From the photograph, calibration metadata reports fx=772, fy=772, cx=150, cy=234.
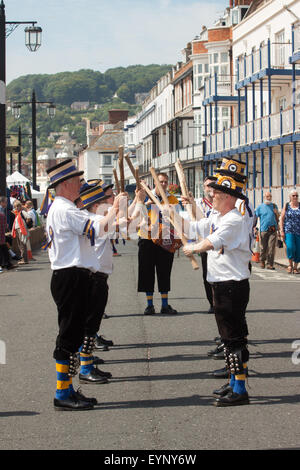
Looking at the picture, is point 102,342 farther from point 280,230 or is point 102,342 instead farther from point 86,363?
point 280,230

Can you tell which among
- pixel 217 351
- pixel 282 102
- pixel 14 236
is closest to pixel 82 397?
pixel 217 351

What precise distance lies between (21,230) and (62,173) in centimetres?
1463

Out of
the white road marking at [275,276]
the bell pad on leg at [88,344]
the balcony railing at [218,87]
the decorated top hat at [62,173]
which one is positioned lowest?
the bell pad on leg at [88,344]

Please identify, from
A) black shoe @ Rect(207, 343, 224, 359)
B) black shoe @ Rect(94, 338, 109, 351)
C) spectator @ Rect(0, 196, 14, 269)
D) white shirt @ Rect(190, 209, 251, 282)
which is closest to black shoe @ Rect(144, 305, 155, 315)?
black shoe @ Rect(94, 338, 109, 351)

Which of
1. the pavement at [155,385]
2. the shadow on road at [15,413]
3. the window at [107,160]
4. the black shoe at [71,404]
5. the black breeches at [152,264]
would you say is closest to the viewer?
the pavement at [155,385]

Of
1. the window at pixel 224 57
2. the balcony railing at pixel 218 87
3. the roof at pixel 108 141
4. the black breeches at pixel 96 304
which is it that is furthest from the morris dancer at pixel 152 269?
the roof at pixel 108 141

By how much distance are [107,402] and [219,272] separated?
4.62 ft

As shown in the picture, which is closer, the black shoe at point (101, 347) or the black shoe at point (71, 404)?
the black shoe at point (71, 404)

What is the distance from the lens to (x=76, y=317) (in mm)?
6133

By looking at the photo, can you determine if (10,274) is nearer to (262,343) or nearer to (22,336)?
(22,336)

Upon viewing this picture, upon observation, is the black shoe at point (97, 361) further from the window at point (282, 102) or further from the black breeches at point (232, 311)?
the window at point (282, 102)

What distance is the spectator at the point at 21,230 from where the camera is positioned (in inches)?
811

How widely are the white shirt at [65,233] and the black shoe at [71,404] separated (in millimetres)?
1050

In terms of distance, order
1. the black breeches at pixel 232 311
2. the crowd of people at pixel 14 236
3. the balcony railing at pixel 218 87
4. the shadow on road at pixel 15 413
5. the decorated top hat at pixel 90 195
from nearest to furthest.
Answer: the shadow on road at pixel 15 413 < the black breeches at pixel 232 311 < the decorated top hat at pixel 90 195 < the crowd of people at pixel 14 236 < the balcony railing at pixel 218 87
